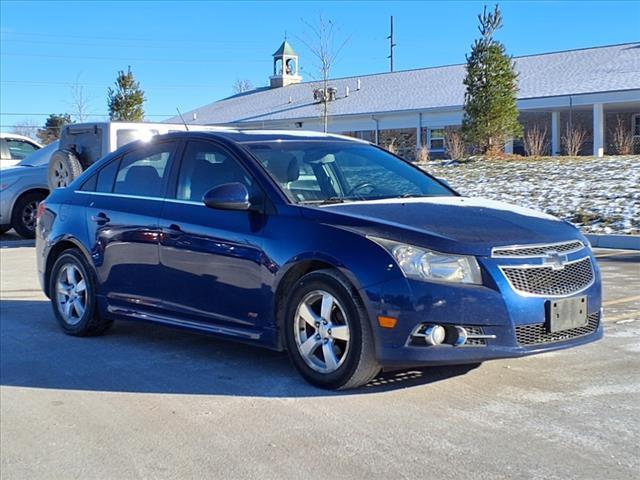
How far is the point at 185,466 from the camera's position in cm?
392

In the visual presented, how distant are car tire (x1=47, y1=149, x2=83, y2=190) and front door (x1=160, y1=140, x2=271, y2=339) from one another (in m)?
7.05

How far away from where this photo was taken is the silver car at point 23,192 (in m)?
15.2

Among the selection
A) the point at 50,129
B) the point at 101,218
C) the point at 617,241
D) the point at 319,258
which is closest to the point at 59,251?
the point at 101,218

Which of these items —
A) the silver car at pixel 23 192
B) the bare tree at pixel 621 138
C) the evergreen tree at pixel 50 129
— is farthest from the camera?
the evergreen tree at pixel 50 129

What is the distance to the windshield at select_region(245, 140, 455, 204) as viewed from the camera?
5.55 m

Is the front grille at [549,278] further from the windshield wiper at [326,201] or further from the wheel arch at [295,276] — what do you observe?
the windshield wiper at [326,201]

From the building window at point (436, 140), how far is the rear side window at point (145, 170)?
1034 inches

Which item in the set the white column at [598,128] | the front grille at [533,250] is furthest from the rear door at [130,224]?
the white column at [598,128]

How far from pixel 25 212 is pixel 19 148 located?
2897 millimetres

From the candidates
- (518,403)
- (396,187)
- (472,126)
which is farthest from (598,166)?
(518,403)

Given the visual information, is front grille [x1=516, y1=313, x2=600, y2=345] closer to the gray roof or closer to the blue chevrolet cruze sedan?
the blue chevrolet cruze sedan

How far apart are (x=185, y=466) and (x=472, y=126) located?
19110 millimetres

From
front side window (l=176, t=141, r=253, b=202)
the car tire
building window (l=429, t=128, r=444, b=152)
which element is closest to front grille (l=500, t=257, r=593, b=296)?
front side window (l=176, t=141, r=253, b=202)

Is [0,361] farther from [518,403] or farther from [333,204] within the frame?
[518,403]
